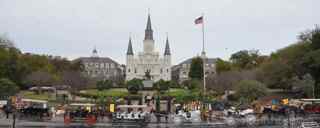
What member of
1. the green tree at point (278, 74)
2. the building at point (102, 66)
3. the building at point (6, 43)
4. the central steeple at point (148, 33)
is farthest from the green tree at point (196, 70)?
the building at point (102, 66)

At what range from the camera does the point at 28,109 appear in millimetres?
36594

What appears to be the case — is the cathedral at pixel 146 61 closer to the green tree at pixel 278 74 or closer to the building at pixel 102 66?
the building at pixel 102 66

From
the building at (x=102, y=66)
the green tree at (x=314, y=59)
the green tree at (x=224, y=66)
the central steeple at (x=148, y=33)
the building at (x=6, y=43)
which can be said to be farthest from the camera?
the building at (x=102, y=66)

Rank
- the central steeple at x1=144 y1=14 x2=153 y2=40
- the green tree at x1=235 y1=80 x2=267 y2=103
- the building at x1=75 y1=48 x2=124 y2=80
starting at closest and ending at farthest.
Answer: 1. the green tree at x1=235 y1=80 x2=267 y2=103
2. the central steeple at x1=144 y1=14 x2=153 y2=40
3. the building at x1=75 y1=48 x2=124 y2=80

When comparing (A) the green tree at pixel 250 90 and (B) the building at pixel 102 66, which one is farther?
(B) the building at pixel 102 66

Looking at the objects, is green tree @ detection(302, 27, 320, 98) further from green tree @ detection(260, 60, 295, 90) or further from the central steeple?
the central steeple

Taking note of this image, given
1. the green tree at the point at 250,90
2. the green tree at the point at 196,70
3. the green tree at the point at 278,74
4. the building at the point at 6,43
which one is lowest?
the green tree at the point at 250,90

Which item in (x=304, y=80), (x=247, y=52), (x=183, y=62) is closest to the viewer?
(x=304, y=80)

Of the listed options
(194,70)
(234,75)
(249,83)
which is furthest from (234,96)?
(194,70)

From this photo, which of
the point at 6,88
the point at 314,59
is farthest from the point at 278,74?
the point at 6,88

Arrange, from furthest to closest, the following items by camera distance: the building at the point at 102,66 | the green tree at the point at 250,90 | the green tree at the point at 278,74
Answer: the building at the point at 102,66 < the green tree at the point at 278,74 < the green tree at the point at 250,90

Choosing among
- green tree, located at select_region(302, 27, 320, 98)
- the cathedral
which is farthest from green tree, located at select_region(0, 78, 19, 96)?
the cathedral

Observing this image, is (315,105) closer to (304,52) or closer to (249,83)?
(249,83)

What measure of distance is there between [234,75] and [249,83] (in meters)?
20.1
